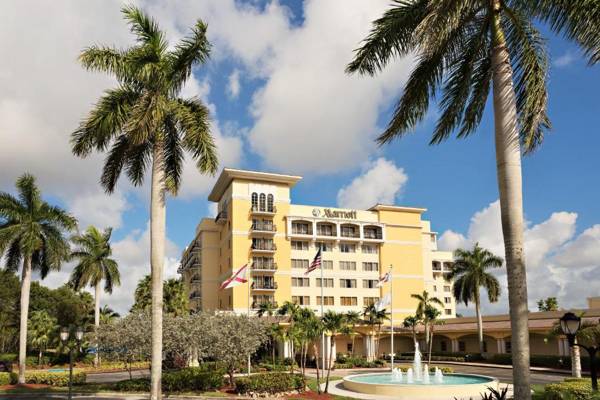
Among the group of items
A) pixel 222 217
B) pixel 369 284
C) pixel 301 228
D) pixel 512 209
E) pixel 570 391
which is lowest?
pixel 570 391

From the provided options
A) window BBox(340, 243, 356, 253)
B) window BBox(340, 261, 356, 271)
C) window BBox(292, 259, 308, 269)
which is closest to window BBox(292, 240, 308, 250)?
window BBox(292, 259, 308, 269)

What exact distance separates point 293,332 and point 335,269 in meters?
35.0

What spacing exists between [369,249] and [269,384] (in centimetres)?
4521

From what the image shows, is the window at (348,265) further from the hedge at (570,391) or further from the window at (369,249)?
the hedge at (570,391)

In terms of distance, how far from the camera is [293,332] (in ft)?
121

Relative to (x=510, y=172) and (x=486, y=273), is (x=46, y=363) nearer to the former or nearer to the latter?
(x=486, y=273)

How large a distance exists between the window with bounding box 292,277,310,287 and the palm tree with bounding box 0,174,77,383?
35819 mm

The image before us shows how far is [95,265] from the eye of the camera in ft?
193

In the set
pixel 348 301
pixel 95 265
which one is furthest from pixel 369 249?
pixel 95 265

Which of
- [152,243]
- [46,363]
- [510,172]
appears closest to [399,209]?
[46,363]

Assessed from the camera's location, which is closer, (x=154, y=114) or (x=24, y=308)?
(x=154, y=114)

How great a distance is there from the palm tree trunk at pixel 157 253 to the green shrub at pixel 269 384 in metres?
13.3

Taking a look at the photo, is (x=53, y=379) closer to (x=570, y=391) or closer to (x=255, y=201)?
(x=570, y=391)

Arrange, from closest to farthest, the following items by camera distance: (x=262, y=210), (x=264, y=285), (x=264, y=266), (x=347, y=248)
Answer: (x=264, y=285) < (x=264, y=266) < (x=262, y=210) < (x=347, y=248)
